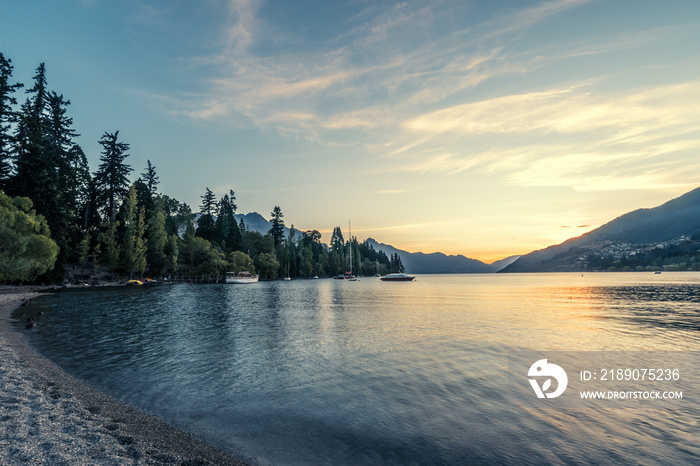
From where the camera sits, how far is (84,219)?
91.9 metres

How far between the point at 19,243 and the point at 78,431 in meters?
50.6

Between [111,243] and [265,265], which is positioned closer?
[111,243]

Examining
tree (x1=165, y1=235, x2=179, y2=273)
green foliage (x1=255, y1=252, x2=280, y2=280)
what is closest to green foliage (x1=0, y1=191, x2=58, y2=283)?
tree (x1=165, y1=235, x2=179, y2=273)

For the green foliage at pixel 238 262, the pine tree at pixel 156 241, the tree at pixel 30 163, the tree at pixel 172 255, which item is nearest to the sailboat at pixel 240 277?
the green foliage at pixel 238 262

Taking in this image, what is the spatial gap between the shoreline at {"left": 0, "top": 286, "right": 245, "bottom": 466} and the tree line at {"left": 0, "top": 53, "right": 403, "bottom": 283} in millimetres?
45812

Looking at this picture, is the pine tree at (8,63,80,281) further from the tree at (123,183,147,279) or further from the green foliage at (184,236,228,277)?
the green foliage at (184,236,228,277)

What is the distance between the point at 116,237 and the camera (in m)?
89.5

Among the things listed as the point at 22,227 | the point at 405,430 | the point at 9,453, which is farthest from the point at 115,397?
the point at 22,227

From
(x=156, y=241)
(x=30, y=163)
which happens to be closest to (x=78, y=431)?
(x=30, y=163)

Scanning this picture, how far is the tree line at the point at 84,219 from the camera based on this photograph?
165ft

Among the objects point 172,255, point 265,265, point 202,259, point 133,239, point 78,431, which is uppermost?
point 133,239

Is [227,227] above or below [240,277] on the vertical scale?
above

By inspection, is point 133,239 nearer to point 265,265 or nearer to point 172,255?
point 172,255

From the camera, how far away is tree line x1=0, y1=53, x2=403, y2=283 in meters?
50.2
